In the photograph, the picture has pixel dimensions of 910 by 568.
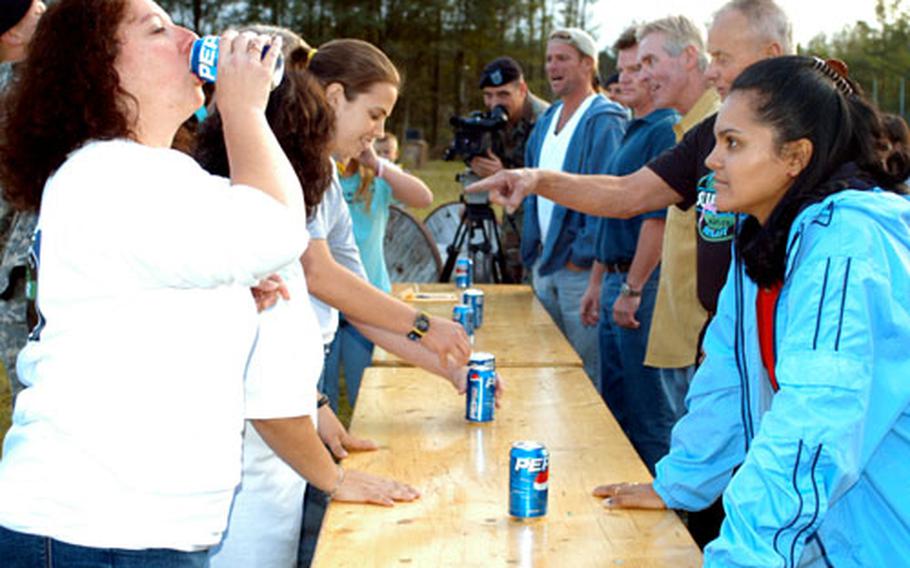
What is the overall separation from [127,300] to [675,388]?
2803 mm

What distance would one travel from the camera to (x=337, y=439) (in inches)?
89.0

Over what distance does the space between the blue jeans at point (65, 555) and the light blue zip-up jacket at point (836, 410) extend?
2.44 ft

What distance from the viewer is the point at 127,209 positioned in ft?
3.87

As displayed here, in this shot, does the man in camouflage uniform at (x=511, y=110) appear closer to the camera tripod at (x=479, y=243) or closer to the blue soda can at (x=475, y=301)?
the camera tripod at (x=479, y=243)

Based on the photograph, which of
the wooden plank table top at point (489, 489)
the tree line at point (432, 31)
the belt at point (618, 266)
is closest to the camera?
the wooden plank table top at point (489, 489)

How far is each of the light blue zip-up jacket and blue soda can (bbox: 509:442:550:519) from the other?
410 millimetres

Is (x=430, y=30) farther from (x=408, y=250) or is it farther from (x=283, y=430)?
(x=283, y=430)

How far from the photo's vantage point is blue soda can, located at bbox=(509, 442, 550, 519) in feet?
5.65

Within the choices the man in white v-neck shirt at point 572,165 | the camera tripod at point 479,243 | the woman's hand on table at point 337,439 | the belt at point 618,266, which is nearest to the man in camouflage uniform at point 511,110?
the camera tripod at point 479,243

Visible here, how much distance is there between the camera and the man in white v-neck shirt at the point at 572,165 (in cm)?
454

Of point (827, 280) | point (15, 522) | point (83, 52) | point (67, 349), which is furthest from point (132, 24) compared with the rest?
point (827, 280)

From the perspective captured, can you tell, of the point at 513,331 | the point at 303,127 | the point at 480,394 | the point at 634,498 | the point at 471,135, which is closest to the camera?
the point at 634,498

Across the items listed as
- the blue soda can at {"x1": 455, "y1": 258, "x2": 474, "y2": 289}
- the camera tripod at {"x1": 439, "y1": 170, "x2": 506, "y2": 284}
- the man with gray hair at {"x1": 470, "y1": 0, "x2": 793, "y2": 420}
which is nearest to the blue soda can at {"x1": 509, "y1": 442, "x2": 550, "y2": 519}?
the man with gray hair at {"x1": 470, "y1": 0, "x2": 793, "y2": 420}

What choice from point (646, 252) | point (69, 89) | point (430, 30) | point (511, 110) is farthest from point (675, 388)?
point (430, 30)
